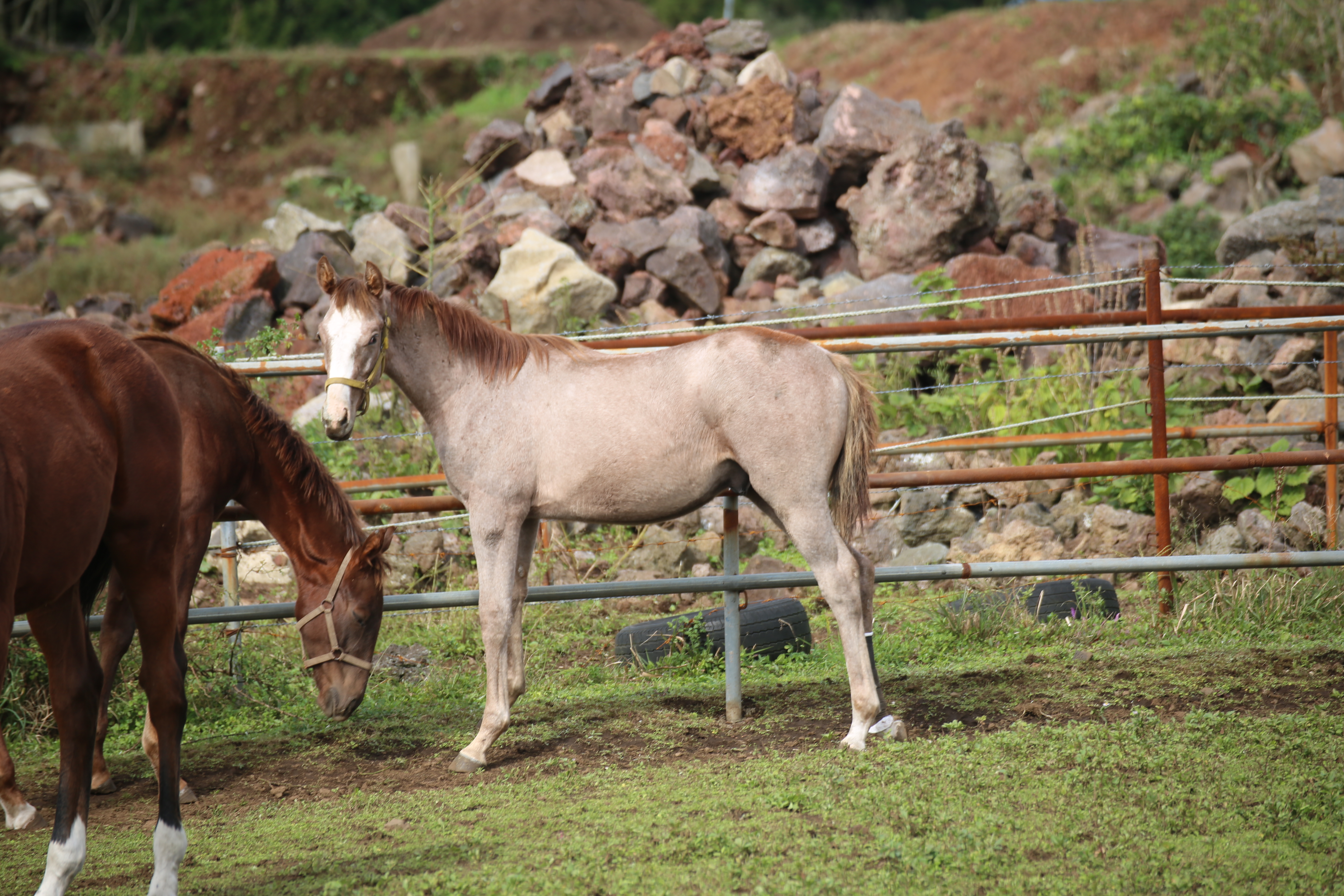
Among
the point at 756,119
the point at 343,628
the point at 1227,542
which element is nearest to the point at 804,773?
the point at 343,628

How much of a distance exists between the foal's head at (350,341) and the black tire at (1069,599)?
11.5 ft

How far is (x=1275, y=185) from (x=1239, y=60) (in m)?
A: 3.74

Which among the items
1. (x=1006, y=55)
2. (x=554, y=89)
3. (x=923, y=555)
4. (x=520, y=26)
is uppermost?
(x=520, y=26)

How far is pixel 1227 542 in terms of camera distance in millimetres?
6328

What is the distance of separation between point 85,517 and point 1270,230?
1124 centimetres

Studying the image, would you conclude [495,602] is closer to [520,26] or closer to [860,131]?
[860,131]

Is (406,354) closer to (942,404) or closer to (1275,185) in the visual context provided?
(942,404)

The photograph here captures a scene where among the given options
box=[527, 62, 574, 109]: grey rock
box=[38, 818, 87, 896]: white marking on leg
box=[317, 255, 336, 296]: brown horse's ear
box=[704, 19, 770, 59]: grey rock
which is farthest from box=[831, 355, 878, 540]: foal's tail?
box=[704, 19, 770, 59]: grey rock

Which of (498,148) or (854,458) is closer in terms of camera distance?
(854,458)

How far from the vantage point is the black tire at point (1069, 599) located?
559 cm

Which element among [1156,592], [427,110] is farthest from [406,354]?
[427,110]

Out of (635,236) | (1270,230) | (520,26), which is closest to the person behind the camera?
(1270,230)

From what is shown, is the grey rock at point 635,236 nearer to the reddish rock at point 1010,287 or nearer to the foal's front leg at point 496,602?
the reddish rock at point 1010,287

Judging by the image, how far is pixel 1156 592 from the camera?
5.55 metres
